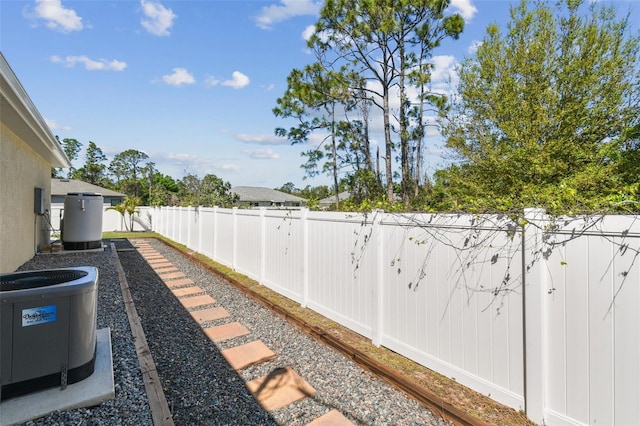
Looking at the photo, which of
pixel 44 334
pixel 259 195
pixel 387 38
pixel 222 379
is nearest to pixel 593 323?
pixel 222 379

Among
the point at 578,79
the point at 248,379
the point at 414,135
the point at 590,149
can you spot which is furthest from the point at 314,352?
the point at 414,135

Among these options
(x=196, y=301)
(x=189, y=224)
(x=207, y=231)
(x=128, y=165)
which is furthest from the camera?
(x=128, y=165)

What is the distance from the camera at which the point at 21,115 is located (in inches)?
208

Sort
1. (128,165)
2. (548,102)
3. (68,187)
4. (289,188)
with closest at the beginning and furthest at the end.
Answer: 1. (548,102)
2. (68,187)
3. (128,165)
4. (289,188)

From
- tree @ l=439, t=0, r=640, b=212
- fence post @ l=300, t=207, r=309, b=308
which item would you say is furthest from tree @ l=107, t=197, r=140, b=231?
fence post @ l=300, t=207, r=309, b=308

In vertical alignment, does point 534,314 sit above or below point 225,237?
below

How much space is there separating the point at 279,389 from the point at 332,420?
66cm

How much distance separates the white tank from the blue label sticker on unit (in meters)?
9.41

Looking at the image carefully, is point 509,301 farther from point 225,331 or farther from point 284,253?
point 284,253

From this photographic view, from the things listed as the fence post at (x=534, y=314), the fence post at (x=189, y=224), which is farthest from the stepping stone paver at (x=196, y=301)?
the fence post at (x=189, y=224)

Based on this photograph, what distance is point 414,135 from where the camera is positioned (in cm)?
1573

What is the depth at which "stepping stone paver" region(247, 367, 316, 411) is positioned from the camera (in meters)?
2.85

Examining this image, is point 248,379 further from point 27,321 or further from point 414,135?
point 414,135

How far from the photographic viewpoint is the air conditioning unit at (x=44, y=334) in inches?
91.0
